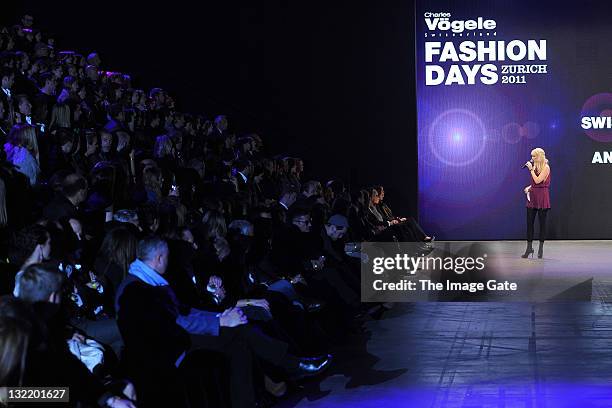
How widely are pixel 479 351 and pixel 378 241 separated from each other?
3.77 m

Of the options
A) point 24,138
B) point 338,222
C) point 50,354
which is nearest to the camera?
point 50,354

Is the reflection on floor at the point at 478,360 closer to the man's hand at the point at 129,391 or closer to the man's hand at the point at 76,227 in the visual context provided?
the man's hand at the point at 76,227

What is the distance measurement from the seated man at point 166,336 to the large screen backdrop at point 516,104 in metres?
9.61

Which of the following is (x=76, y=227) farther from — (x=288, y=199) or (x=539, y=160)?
(x=539, y=160)

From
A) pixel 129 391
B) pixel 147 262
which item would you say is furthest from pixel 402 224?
pixel 129 391

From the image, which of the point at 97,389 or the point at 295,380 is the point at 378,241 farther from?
the point at 97,389

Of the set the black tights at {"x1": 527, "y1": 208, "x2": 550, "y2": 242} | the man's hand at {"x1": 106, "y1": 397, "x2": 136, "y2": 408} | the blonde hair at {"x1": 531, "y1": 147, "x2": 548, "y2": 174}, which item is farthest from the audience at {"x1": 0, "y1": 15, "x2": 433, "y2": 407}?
the blonde hair at {"x1": 531, "y1": 147, "x2": 548, "y2": 174}

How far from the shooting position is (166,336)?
4059 mm

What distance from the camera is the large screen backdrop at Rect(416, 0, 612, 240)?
13.8 m

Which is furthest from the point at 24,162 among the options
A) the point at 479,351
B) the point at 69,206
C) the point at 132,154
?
the point at 479,351

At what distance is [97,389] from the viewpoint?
11.0 feet

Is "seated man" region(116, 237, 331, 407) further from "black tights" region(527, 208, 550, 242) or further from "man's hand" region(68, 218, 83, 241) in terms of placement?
"black tights" region(527, 208, 550, 242)

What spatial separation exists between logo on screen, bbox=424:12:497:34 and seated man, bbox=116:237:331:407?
9724 millimetres

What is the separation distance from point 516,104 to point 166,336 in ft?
34.8
